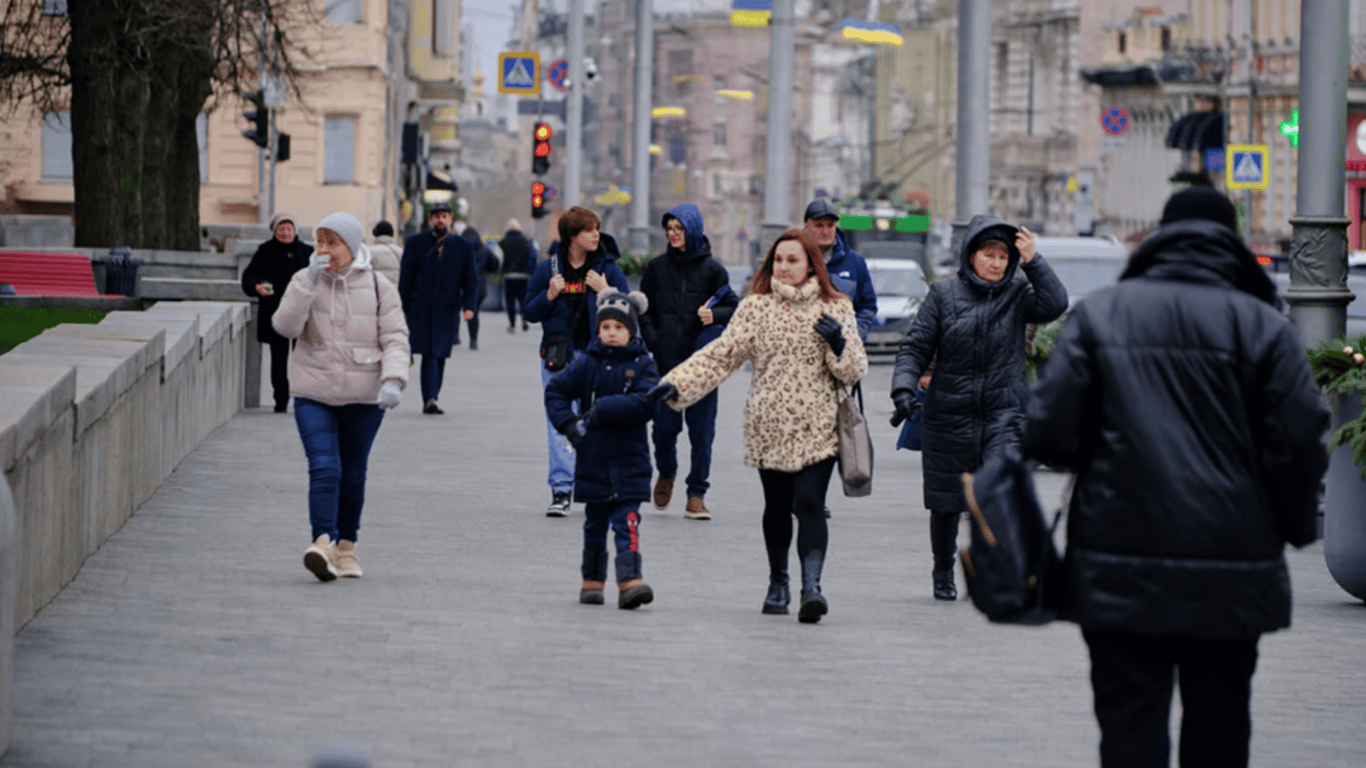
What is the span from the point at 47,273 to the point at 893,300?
16258 millimetres

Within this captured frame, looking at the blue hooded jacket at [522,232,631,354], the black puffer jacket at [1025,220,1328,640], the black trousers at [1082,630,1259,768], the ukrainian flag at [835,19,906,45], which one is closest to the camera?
the black puffer jacket at [1025,220,1328,640]

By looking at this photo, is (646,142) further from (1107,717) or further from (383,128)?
(1107,717)

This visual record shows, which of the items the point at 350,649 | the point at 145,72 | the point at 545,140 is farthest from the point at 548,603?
the point at 545,140

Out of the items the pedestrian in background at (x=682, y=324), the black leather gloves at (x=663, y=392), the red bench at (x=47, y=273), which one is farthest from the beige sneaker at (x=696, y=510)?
the red bench at (x=47, y=273)

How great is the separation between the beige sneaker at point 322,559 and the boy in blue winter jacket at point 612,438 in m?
1.11

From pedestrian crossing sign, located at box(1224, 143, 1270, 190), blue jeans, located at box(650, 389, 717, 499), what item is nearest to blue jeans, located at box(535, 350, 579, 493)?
blue jeans, located at box(650, 389, 717, 499)

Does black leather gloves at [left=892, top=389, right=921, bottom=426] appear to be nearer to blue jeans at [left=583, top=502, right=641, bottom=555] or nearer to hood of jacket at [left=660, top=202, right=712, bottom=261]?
blue jeans at [left=583, top=502, right=641, bottom=555]

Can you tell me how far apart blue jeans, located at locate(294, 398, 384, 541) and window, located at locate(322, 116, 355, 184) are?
47.6 meters

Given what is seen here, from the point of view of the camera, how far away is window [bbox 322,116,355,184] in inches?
2304

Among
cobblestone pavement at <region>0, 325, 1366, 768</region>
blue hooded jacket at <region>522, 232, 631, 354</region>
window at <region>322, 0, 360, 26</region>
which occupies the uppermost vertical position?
window at <region>322, 0, 360, 26</region>

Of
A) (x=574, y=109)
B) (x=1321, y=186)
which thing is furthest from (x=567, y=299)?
(x=574, y=109)

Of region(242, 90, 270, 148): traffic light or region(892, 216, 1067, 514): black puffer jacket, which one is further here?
region(242, 90, 270, 148): traffic light

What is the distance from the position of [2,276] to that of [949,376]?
538 inches

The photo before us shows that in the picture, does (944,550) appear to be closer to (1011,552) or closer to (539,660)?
(539,660)
